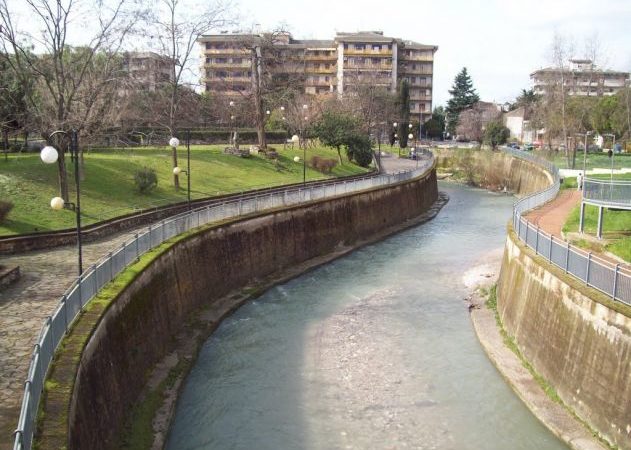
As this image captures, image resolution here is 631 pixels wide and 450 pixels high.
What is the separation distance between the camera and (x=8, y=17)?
23500 millimetres

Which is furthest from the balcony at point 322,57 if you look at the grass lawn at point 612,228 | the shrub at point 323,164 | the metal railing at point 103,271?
the grass lawn at point 612,228

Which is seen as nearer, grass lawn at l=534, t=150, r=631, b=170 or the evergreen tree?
grass lawn at l=534, t=150, r=631, b=170

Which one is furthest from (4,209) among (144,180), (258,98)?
(258,98)

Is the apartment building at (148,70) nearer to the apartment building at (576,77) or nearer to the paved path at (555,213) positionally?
the paved path at (555,213)

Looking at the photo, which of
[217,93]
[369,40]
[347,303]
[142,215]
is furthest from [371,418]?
[369,40]

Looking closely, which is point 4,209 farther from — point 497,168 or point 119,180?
point 497,168

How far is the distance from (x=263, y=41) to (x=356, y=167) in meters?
12.3

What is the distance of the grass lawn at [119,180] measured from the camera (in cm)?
2433

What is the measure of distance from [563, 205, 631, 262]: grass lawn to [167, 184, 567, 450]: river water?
15.9 feet

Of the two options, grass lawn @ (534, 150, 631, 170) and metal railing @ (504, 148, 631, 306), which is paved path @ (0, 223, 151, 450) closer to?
metal railing @ (504, 148, 631, 306)

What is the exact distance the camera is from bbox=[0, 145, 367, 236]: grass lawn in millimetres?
24328

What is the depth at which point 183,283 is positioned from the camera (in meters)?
20.0

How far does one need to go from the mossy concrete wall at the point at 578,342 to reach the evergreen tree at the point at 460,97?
84401 millimetres

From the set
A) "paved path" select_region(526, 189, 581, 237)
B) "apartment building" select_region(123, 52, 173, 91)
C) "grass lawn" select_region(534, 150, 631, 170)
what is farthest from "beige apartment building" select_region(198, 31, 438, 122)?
"paved path" select_region(526, 189, 581, 237)
